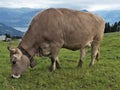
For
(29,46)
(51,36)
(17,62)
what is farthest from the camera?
(51,36)

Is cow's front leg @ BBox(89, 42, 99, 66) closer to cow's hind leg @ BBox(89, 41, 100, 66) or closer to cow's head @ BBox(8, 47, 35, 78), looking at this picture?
cow's hind leg @ BBox(89, 41, 100, 66)

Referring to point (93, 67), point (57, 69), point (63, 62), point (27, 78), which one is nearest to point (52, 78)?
point (27, 78)

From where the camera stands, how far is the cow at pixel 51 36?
534 inches

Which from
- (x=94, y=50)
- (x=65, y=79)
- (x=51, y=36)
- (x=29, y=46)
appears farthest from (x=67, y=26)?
(x=94, y=50)

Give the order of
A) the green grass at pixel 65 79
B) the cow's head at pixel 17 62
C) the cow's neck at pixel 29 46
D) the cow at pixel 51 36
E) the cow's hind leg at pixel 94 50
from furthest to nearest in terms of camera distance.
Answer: the cow's hind leg at pixel 94 50, the cow's neck at pixel 29 46, the cow at pixel 51 36, the cow's head at pixel 17 62, the green grass at pixel 65 79

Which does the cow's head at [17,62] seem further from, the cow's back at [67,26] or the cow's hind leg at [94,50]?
the cow's hind leg at [94,50]

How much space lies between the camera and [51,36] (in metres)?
14.1

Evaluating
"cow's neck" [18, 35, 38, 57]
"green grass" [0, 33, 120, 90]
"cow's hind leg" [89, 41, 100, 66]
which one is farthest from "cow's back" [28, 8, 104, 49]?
"green grass" [0, 33, 120, 90]

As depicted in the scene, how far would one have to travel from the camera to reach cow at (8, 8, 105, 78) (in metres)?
13.6

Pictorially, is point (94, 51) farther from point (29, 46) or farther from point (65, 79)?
point (29, 46)

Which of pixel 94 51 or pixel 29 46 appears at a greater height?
pixel 29 46

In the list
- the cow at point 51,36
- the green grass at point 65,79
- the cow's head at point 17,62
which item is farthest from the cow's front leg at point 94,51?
the cow's head at point 17,62

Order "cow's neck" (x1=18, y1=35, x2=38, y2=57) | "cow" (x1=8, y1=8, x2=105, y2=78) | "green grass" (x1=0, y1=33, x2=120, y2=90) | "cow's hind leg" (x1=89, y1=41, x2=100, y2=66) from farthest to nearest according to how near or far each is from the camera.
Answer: "cow's hind leg" (x1=89, y1=41, x2=100, y2=66) < "cow's neck" (x1=18, y1=35, x2=38, y2=57) < "cow" (x1=8, y1=8, x2=105, y2=78) < "green grass" (x1=0, y1=33, x2=120, y2=90)

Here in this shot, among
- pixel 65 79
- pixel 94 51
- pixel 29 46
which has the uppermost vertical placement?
pixel 29 46
